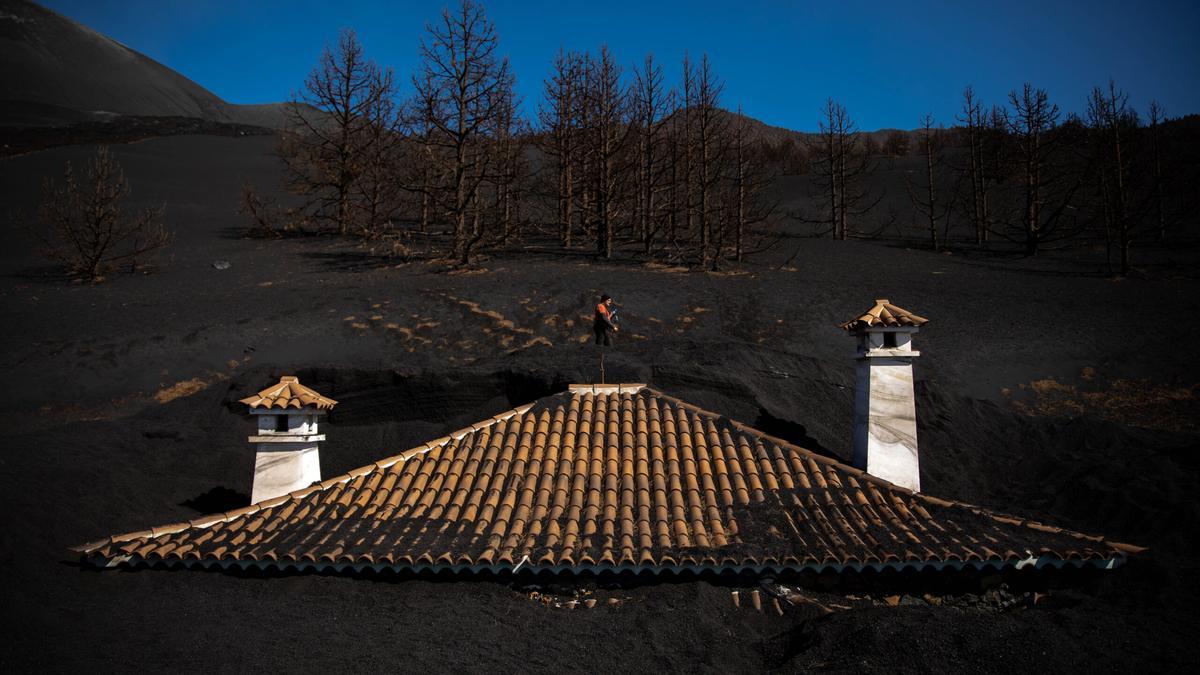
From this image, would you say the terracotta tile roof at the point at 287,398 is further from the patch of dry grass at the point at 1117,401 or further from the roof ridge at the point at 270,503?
the patch of dry grass at the point at 1117,401

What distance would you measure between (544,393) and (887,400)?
28.3 feet

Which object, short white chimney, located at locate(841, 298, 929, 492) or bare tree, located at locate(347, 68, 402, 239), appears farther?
bare tree, located at locate(347, 68, 402, 239)

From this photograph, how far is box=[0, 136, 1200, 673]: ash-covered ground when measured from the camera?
8.02 meters

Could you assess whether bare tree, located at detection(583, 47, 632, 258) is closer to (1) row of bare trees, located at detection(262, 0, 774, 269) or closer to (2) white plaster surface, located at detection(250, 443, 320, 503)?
(1) row of bare trees, located at detection(262, 0, 774, 269)

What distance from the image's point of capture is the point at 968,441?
17.0m

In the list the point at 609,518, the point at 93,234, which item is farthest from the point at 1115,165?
the point at 93,234

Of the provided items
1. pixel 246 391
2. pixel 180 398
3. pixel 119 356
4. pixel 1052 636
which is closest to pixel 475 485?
pixel 1052 636

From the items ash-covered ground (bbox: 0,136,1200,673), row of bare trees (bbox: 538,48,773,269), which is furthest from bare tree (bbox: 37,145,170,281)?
row of bare trees (bbox: 538,48,773,269)

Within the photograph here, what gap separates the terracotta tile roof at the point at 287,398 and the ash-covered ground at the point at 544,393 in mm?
2960

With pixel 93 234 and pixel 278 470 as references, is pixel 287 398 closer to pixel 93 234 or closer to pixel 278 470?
pixel 278 470

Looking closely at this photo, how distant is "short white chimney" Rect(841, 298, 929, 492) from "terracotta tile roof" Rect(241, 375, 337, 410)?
29.0 feet

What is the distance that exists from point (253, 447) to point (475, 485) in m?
8.88

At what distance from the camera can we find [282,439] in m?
12.0

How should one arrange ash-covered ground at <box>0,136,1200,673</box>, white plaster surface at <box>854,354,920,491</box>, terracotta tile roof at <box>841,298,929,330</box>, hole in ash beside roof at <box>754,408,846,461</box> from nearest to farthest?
ash-covered ground at <box>0,136,1200,673</box> → white plaster surface at <box>854,354,920,491</box> → terracotta tile roof at <box>841,298,929,330</box> → hole in ash beside roof at <box>754,408,846,461</box>
